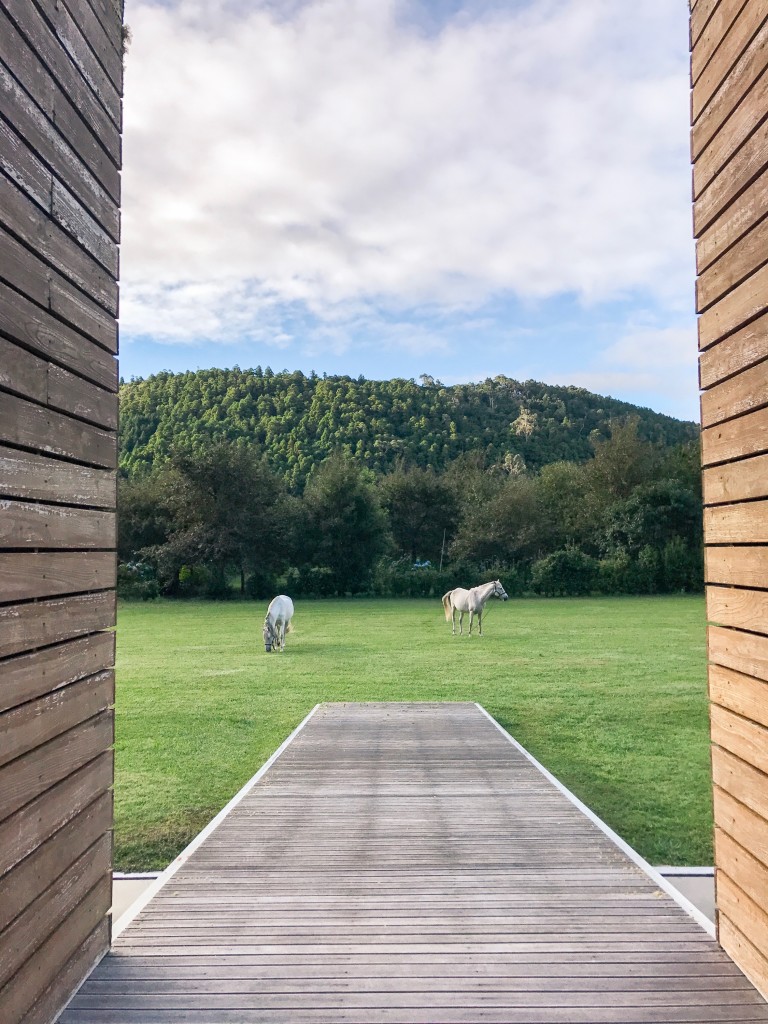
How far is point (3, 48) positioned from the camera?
1680mm

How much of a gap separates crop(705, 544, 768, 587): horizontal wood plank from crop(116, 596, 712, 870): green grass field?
87.1 inches

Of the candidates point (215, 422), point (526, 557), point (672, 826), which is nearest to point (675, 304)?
point (672, 826)

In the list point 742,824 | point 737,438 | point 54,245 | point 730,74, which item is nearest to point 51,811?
point 54,245

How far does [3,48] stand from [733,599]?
2.47m

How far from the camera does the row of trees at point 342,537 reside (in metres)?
27.9

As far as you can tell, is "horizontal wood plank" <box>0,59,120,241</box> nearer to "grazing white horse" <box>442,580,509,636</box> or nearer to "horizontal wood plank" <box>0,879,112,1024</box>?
"horizontal wood plank" <box>0,879,112,1024</box>

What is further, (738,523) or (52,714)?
(738,523)

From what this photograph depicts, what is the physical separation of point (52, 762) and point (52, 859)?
0.86ft

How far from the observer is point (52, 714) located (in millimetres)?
1957

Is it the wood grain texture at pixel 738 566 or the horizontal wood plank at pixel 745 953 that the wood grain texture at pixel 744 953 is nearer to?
the horizontal wood plank at pixel 745 953

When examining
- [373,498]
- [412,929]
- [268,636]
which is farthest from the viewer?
[373,498]

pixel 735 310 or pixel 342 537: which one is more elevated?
pixel 735 310

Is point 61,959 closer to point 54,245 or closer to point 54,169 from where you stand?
point 54,245

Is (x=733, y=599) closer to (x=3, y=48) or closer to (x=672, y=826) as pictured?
(x=3, y=48)
